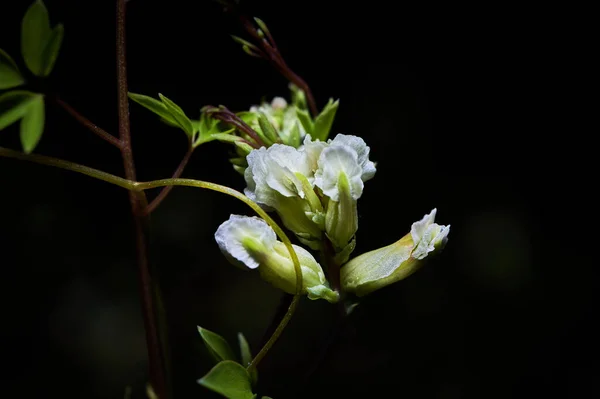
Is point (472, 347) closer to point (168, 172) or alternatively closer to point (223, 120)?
point (168, 172)

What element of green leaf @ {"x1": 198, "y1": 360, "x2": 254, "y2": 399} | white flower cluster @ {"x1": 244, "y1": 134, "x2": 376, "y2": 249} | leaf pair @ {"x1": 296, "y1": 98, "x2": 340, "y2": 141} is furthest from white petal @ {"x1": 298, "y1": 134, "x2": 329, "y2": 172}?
green leaf @ {"x1": 198, "y1": 360, "x2": 254, "y2": 399}

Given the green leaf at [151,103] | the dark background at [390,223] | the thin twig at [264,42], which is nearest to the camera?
the green leaf at [151,103]

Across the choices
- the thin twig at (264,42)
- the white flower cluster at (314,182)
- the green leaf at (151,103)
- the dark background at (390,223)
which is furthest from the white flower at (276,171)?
the dark background at (390,223)

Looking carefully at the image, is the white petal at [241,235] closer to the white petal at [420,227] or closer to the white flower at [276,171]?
the white flower at [276,171]

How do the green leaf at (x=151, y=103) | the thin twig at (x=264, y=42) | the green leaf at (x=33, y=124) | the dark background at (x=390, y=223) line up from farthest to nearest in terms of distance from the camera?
the dark background at (x=390, y=223), the thin twig at (x=264, y=42), the green leaf at (x=151, y=103), the green leaf at (x=33, y=124)

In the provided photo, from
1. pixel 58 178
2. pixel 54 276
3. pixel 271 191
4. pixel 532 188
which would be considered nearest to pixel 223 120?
pixel 271 191

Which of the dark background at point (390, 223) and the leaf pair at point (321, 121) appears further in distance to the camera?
the dark background at point (390, 223)

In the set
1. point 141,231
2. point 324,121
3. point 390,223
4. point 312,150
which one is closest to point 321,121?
point 324,121
